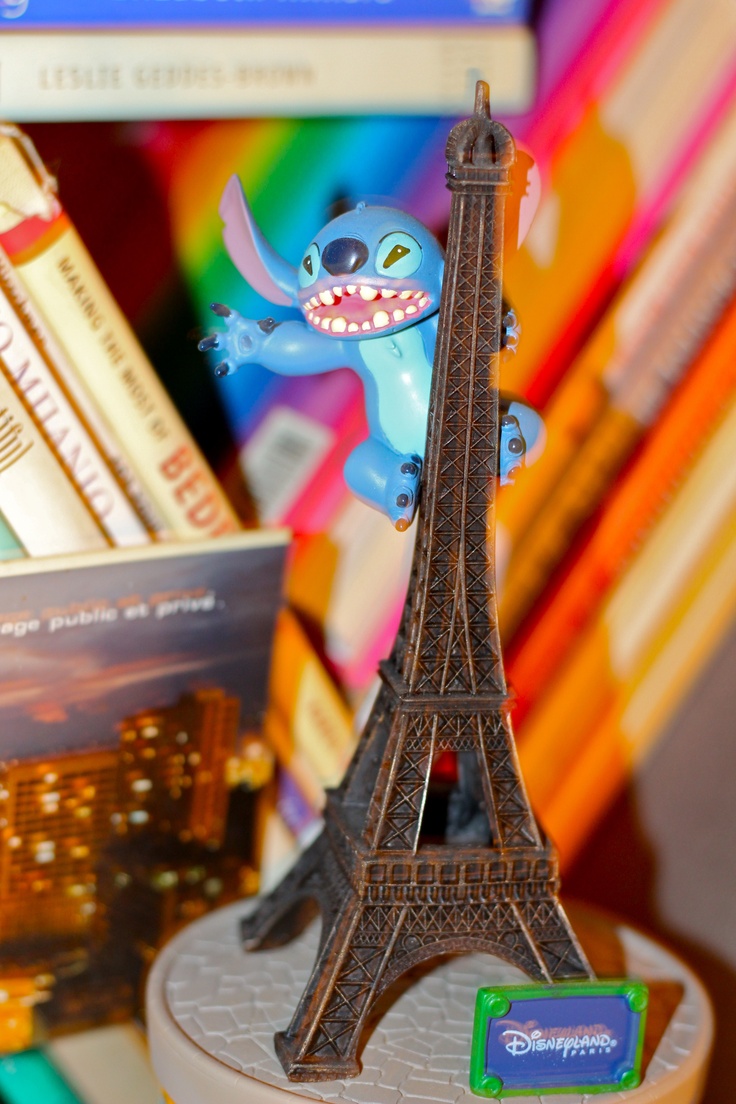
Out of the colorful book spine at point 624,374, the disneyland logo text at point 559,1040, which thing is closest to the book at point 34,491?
the colorful book spine at point 624,374

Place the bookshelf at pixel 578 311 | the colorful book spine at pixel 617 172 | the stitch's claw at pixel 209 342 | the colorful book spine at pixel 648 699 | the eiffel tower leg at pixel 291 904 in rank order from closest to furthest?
the stitch's claw at pixel 209 342, the eiffel tower leg at pixel 291 904, the bookshelf at pixel 578 311, the colorful book spine at pixel 617 172, the colorful book spine at pixel 648 699

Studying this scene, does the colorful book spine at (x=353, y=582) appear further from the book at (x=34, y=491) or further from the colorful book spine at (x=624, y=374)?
the book at (x=34, y=491)

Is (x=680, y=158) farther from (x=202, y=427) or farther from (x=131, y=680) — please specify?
(x=131, y=680)

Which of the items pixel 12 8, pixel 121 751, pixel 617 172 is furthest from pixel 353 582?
pixel 12 8

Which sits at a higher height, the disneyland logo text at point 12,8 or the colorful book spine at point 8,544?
the disneyland logo text at point 12,8

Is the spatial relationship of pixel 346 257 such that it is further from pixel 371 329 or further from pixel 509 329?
pixel 509 329

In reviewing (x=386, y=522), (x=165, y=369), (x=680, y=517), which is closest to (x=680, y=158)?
(x=680, y=517)
